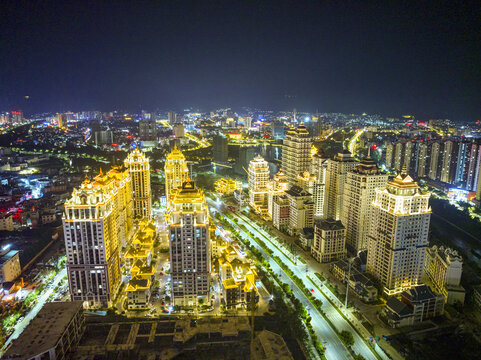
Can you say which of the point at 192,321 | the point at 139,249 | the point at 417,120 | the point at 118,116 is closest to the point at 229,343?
the point at 192,321

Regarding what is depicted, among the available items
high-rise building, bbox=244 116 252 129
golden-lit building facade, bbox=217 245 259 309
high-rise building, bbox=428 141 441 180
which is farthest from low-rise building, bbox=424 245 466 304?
high-rise building, bbox=244 116 252 129

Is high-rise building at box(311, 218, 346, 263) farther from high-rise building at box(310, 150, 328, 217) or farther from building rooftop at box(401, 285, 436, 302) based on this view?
building rooftop at box(401, 285, 436, 302)

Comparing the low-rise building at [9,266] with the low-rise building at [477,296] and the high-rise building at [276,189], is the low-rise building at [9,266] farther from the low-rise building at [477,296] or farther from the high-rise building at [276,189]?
the low-rise building at [477,296]

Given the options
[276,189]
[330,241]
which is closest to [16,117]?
[276,189]

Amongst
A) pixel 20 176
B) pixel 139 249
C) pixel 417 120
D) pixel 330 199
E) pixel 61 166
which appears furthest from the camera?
pixel 417 120

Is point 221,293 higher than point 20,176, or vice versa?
point 20,176

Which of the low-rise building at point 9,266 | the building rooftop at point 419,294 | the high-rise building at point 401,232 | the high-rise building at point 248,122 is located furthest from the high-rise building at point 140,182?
the high-rise building at point 248,122

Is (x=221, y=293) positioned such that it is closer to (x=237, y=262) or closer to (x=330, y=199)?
(x=237, y=262)
